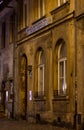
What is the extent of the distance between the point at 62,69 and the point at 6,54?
1283 cm

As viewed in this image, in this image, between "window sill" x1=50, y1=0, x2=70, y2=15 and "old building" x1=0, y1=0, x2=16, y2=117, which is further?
"old building" x1=0, y1=0, x2=16, y2=117

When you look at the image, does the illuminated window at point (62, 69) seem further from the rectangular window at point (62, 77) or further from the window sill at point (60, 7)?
the window sill at point (60, 7)

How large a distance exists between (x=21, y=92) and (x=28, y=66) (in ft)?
10.3

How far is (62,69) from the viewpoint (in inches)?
915

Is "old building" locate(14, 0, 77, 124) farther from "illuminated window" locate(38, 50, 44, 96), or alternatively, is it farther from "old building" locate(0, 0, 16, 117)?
"old building" locate(0, 0, 16, 117)

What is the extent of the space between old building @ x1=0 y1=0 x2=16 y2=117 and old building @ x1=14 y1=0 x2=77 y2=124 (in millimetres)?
1885

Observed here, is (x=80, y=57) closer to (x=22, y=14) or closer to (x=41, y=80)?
(x=41, y=80)

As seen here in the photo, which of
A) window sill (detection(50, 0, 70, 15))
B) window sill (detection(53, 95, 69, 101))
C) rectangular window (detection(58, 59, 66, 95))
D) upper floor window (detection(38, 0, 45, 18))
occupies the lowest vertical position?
window sill (detection(53, 95, 69, 101))

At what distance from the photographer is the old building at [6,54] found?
33594mm

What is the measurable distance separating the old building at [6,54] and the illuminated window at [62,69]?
1009 cm

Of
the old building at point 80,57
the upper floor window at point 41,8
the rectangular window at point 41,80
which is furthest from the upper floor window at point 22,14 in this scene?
the old building at point 80,57

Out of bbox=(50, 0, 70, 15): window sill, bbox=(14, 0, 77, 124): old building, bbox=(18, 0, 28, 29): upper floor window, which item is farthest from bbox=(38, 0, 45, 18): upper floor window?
bbox=(18, 0, 28, 29): upper floor window

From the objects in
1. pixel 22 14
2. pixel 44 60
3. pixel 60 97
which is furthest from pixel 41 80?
pixel 22 14

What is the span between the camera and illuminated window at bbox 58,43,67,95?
22750 millimetres
